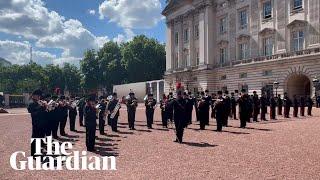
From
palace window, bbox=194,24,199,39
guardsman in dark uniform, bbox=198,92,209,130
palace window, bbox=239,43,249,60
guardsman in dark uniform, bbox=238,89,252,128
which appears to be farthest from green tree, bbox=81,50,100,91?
guardsman in dark uniform, bbox=238,89,252,128

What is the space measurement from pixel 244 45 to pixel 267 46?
4.34m

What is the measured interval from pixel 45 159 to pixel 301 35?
114 ft

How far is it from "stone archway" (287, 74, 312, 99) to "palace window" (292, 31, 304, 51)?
3.17 metres

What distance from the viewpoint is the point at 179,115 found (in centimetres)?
1375

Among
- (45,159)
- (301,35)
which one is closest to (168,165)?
(45,159)

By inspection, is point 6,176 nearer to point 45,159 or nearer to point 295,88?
point 45,159

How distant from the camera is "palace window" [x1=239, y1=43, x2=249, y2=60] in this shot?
1864 inches

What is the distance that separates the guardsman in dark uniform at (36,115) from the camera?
1083cm

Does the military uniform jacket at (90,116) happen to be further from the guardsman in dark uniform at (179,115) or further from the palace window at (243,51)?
the palace window at (243,51)

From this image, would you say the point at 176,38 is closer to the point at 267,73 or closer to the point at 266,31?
the point at 266,31

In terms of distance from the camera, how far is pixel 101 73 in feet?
277

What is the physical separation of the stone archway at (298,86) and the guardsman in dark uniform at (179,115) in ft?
96.0

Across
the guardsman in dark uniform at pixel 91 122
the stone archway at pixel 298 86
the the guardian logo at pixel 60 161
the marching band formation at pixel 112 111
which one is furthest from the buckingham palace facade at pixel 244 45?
the the guardian logo at pixel 60 161

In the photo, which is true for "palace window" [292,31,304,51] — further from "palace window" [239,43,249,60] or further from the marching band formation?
the marching band formation
